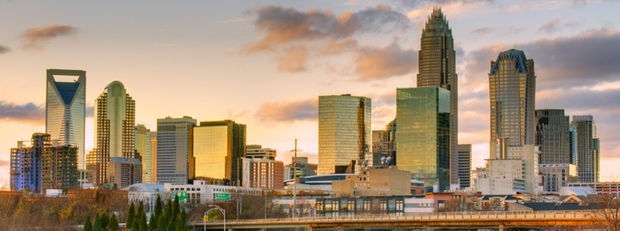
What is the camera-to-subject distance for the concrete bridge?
447ft

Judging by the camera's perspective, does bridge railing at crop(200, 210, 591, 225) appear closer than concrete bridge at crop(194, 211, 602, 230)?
No

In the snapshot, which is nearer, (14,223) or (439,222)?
(439,222)

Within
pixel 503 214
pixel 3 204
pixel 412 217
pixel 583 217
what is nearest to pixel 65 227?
pixel 3 204

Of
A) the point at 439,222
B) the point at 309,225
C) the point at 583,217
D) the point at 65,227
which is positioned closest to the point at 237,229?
the point at 309,225

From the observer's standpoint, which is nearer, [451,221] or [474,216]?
[451,221]

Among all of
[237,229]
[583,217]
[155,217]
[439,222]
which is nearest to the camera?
[583,217]

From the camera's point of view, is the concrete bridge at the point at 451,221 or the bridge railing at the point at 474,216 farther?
the bridge railing at the point at 474,216

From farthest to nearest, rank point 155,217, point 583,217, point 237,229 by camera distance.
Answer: point 237,229 < point 155,217 < point 583,217

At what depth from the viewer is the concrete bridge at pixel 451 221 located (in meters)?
136

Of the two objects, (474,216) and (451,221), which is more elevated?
(474,216)

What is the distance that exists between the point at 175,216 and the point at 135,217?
6.72m

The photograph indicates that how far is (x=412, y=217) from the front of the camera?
15338 centimetres

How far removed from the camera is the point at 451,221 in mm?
147625

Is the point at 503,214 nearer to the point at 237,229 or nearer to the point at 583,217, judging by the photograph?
the point at 583,217
